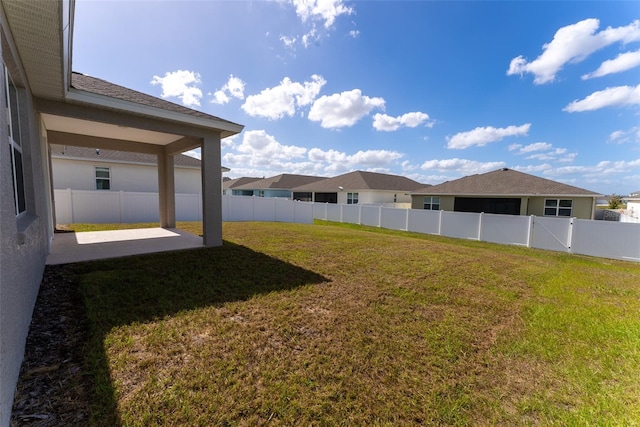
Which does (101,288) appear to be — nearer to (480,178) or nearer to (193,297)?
(193,297)

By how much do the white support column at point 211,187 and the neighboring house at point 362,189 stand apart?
2266 cm

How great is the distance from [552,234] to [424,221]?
633 cm

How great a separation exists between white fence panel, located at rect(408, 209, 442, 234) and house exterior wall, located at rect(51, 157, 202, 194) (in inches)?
580

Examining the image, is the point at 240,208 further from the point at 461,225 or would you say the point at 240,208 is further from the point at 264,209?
the point at 461,225

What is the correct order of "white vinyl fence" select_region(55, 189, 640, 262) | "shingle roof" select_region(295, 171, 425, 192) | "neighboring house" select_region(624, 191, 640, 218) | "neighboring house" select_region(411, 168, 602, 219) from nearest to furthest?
"white vinyl fence" select_region(55, 189, 640, 262), "neighboring house" select_region(411, 168, 602, 219), "neighboring house" select_region(624, 191, 640, 218), "shingle roof" select_region(295, 171, 425, 192)

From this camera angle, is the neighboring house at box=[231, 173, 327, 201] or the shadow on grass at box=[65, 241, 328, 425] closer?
the shadow on grass at box=[65, 241, 328, 425]

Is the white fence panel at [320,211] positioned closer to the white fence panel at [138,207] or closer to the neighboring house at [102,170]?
the neighboring house at [102,170]

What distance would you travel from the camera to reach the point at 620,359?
3488 mm

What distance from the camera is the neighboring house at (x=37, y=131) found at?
228 centimetres

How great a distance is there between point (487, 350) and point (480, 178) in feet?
68.7

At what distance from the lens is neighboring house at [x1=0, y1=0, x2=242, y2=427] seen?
2.28 metres

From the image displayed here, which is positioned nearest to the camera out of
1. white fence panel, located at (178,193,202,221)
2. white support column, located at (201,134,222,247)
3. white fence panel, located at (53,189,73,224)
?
white support column, located at (201,134,222,247)

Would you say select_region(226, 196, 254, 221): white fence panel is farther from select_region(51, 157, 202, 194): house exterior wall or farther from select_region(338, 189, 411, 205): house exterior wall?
select_region(338, 189, 411, 205): house exterior wall

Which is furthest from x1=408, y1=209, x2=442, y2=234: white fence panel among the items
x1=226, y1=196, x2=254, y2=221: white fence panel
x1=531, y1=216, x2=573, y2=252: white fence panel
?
x1=226, y1=196, x2=254, y2=221: white fence panel
